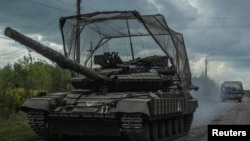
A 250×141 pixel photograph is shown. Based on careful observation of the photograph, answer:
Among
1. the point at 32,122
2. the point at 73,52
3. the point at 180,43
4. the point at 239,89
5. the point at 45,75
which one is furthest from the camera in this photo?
the point at 239,89

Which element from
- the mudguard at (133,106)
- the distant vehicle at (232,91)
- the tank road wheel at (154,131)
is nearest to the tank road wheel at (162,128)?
the tank road wheel at (154,131)

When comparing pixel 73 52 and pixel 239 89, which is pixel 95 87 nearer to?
pixel 73 52

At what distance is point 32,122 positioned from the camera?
45.0 feet

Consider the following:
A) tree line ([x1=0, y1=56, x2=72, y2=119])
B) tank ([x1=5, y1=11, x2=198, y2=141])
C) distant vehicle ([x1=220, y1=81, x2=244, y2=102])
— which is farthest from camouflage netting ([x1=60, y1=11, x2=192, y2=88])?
distant vehicle ([x1=220, y1=81, x2=244, y2=102])

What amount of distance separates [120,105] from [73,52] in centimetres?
478

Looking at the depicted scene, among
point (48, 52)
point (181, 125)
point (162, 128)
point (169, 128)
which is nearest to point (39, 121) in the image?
point (48, 52)

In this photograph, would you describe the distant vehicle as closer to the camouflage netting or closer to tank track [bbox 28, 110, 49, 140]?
the camouflage netting

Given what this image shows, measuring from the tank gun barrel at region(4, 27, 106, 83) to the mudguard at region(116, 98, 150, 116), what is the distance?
5.76 feet

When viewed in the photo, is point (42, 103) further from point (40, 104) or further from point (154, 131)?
point (154, 131)

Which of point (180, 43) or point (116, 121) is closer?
→ point (116, 121)

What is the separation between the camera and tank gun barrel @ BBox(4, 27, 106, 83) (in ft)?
38.0

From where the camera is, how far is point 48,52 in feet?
40.7

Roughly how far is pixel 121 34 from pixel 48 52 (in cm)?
530

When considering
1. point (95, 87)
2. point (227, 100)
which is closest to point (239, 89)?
point (227, 100)
